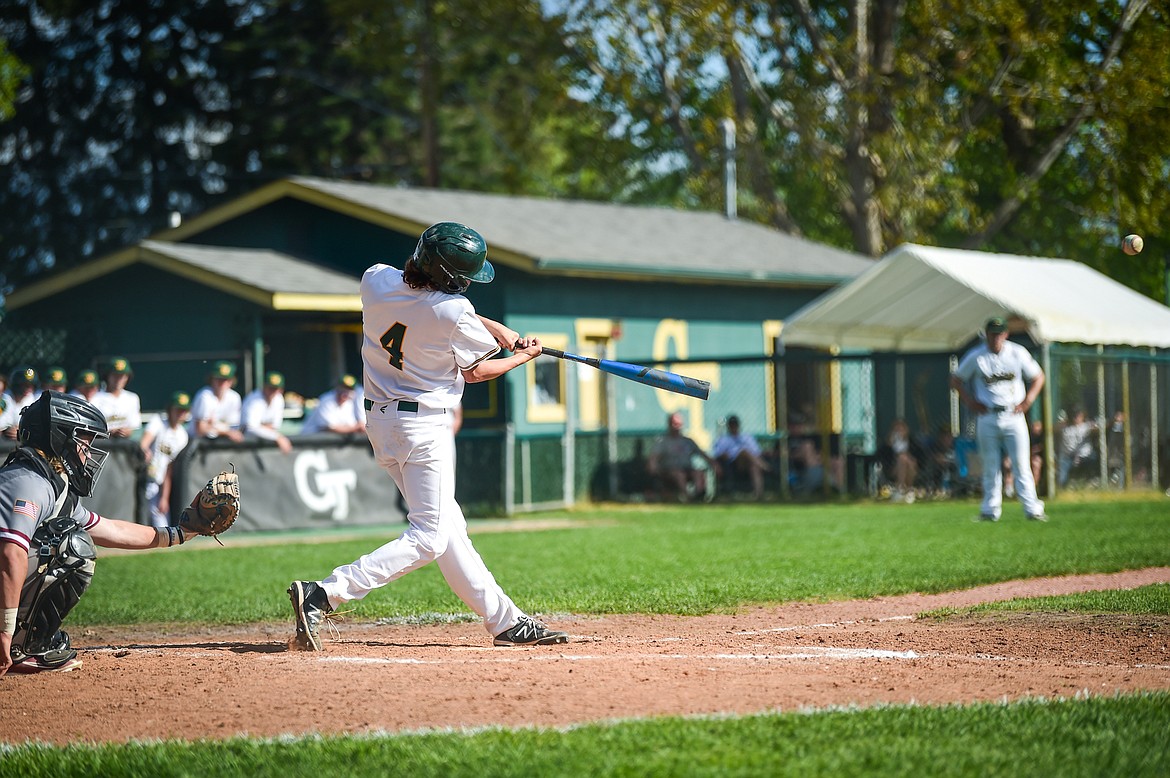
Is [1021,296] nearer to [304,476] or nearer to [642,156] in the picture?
[304,476]

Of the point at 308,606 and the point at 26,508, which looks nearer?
the point at 26,508

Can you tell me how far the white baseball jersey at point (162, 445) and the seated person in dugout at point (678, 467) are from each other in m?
7.38

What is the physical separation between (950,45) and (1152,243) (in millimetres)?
10269

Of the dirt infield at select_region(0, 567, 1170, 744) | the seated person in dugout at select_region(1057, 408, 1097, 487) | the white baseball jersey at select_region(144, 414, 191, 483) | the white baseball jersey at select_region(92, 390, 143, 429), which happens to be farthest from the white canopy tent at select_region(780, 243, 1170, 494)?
the dirt infield at select_region(0, 567, 1170, 744)

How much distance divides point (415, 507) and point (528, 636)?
0.90 metres

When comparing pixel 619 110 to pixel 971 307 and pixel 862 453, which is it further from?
pixel 862 453

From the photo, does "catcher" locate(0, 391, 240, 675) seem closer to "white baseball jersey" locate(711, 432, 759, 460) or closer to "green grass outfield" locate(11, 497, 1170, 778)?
"green grass outfield" locate(11, 497, 1170, 778)

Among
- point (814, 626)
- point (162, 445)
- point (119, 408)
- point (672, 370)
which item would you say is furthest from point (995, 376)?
point (119, 408)

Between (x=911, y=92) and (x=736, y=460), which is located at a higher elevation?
(x=911, y=92)

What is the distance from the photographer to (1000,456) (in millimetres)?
15188

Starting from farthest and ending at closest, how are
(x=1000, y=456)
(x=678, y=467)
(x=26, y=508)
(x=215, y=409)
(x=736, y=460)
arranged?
(x=736, y=460), (x=678, y=467), (x=215, y=409), (x=1000, y=456), (x=26, y=508)

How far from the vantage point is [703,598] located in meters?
9.32

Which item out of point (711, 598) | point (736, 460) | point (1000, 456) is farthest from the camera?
point (736, 460)

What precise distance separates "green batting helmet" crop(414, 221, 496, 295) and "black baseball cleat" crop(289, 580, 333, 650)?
5.25 ft
